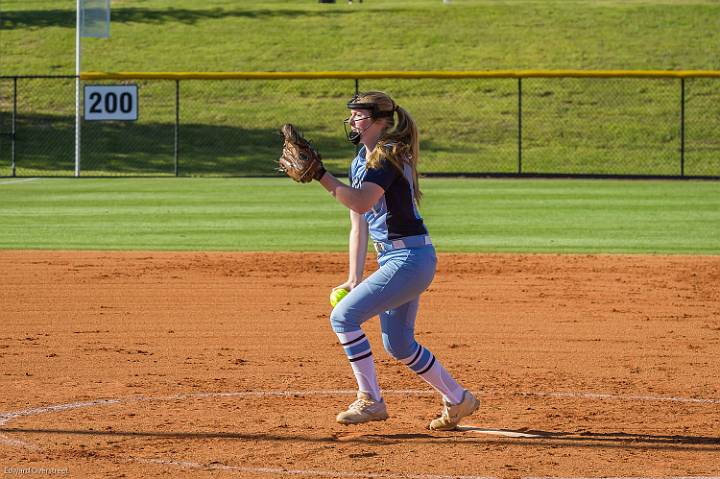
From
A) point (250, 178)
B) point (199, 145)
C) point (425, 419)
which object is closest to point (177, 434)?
point (425, 419)

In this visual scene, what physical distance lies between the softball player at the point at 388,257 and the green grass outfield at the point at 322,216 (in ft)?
30.1

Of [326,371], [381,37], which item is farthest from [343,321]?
[381,37]

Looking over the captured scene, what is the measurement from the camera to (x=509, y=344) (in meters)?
10.0

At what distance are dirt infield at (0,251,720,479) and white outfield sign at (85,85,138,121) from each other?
1261 centimetres

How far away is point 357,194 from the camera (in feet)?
21.2

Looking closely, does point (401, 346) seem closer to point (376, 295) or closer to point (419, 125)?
point (376, 295)

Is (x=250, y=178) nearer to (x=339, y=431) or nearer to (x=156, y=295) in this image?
(x=156, y=295)

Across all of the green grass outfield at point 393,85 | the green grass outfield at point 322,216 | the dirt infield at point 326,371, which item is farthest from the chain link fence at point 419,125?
the dirt infield at point 326,371

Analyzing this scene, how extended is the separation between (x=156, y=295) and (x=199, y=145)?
77.5 feet


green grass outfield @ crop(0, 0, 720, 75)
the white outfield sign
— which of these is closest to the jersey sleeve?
the white outfield sign

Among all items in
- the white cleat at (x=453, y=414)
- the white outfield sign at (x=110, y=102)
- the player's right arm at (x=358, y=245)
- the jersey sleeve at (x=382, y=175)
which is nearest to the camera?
the jersey sleeve at (x=382, y=175)

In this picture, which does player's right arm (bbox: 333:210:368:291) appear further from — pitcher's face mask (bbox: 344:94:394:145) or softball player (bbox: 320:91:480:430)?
pitcher's face mask (bbox: 344:94:394:145)

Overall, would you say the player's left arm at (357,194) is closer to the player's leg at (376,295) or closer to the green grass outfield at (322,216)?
the player's leg at (376,295)

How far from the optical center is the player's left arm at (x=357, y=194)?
21.0 feet
